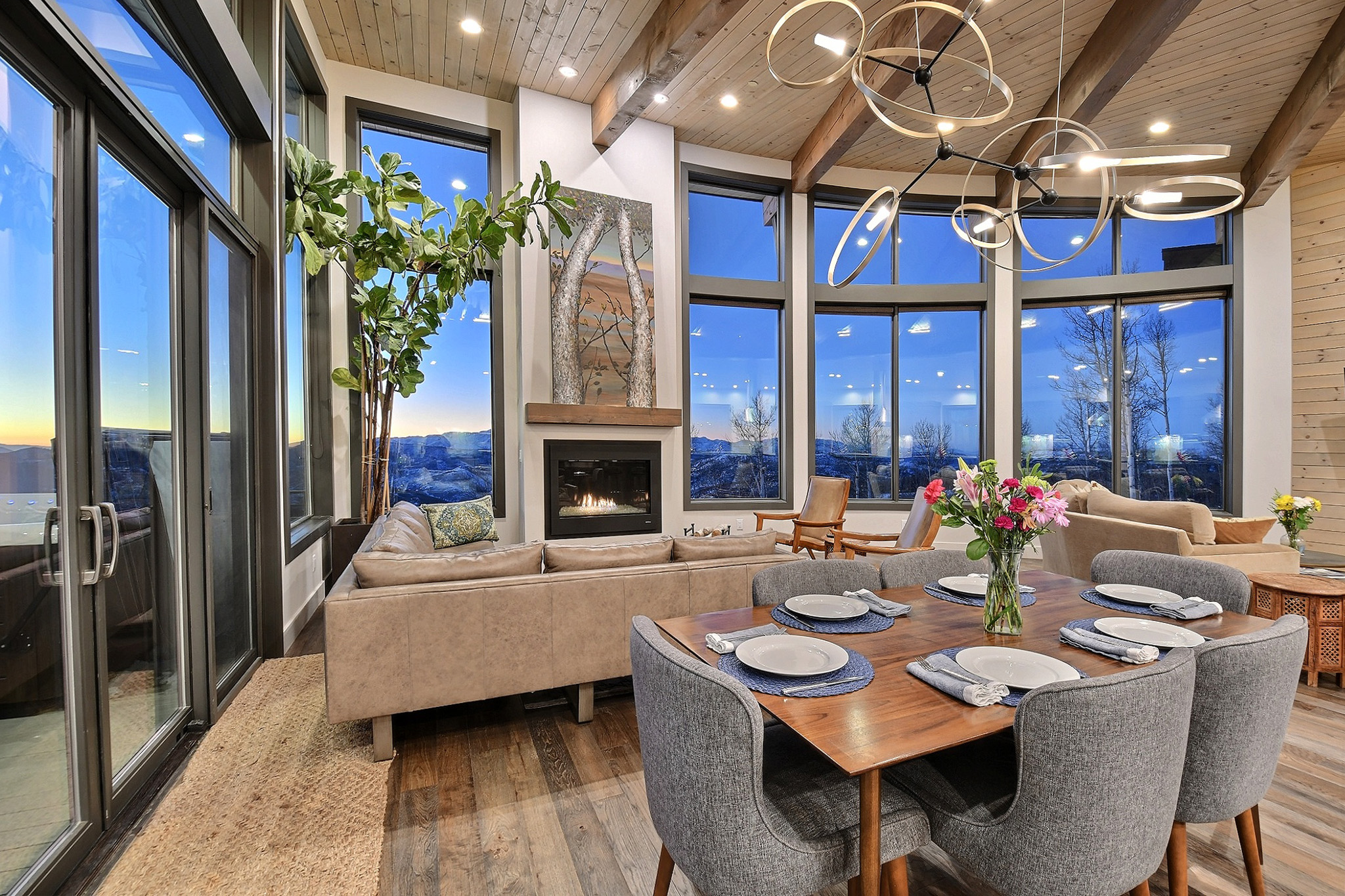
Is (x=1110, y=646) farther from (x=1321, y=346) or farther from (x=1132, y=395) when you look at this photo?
(x=1321, y=346)

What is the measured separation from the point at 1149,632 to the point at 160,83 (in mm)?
3637

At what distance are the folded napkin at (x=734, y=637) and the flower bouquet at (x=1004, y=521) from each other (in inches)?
22.3

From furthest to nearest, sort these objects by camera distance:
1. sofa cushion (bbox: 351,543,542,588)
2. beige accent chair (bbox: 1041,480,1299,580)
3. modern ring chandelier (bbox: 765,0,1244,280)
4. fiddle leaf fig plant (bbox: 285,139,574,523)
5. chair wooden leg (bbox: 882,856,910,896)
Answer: fiddle leaf fig plant (bbox: 285,139,574,523) → beige accent chair (bbox: 1041,480,1299,580) → sofa cushion (bbox: 351,543,542,588) → modern ring chandelier (bbox: 765,0,1244,280) → chair wooden leg (bbox: 882,856,910,896)

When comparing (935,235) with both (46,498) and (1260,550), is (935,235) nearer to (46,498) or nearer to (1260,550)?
(1260,550)

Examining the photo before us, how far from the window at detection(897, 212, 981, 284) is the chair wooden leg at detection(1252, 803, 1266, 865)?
5.49 m

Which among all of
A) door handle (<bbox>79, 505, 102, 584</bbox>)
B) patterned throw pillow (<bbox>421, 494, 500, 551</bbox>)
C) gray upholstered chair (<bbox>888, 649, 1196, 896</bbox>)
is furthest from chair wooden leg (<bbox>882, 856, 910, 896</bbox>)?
patterned throw pillow (<bbox>421, 494, 500, 551</bbox>)

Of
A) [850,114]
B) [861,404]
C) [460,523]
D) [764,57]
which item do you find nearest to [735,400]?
[861,404]

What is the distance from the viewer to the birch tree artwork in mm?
4781

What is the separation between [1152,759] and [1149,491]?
642cm

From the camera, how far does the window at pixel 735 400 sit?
19.5 feet

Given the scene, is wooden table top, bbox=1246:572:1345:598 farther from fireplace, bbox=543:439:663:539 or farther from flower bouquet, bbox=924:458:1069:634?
fireplace, bbox=543:439:663:539

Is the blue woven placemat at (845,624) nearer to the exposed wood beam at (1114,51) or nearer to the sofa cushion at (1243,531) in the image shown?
the sofa cushion at (1243,531)

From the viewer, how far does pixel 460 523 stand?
397 centimetres

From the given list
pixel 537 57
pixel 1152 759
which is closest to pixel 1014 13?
pixel 537 57
